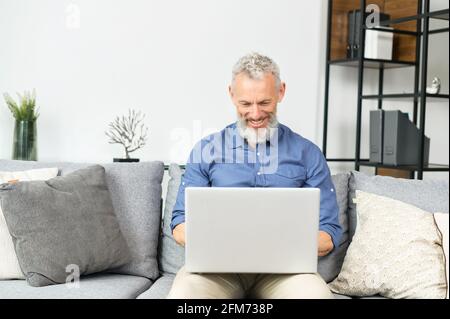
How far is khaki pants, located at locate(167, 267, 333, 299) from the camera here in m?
1.51

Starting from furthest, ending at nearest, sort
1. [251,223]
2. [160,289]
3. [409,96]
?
[409,96]
[160,289]
[251,223]

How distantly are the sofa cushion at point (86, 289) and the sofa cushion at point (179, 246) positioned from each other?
150 mm

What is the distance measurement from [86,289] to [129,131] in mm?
1150

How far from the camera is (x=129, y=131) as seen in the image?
281cm

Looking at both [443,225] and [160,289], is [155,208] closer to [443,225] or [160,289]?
[160,289]

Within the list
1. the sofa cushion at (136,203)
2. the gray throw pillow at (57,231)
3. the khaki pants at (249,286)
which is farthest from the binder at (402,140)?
the gray throw pillow at (57,231)

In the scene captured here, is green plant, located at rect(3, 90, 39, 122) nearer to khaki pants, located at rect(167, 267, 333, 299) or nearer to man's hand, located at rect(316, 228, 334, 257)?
khaki pants, located at rect(167, 267, 333, 299)

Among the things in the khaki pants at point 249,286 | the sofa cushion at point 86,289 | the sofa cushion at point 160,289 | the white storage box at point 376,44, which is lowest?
the sofa cushion at point 160,289

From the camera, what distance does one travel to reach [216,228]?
1.40 meters

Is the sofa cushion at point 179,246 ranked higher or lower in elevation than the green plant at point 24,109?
lower

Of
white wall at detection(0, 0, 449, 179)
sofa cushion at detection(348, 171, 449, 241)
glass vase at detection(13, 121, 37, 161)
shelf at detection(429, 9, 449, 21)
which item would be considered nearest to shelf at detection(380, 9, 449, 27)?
shelf at detection(429, 9, 449, 21)

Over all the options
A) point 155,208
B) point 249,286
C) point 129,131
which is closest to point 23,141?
point 129,131

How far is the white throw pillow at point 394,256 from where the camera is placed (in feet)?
5.74

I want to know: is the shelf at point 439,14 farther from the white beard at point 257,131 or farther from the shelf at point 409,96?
the white beard at point 257,131
